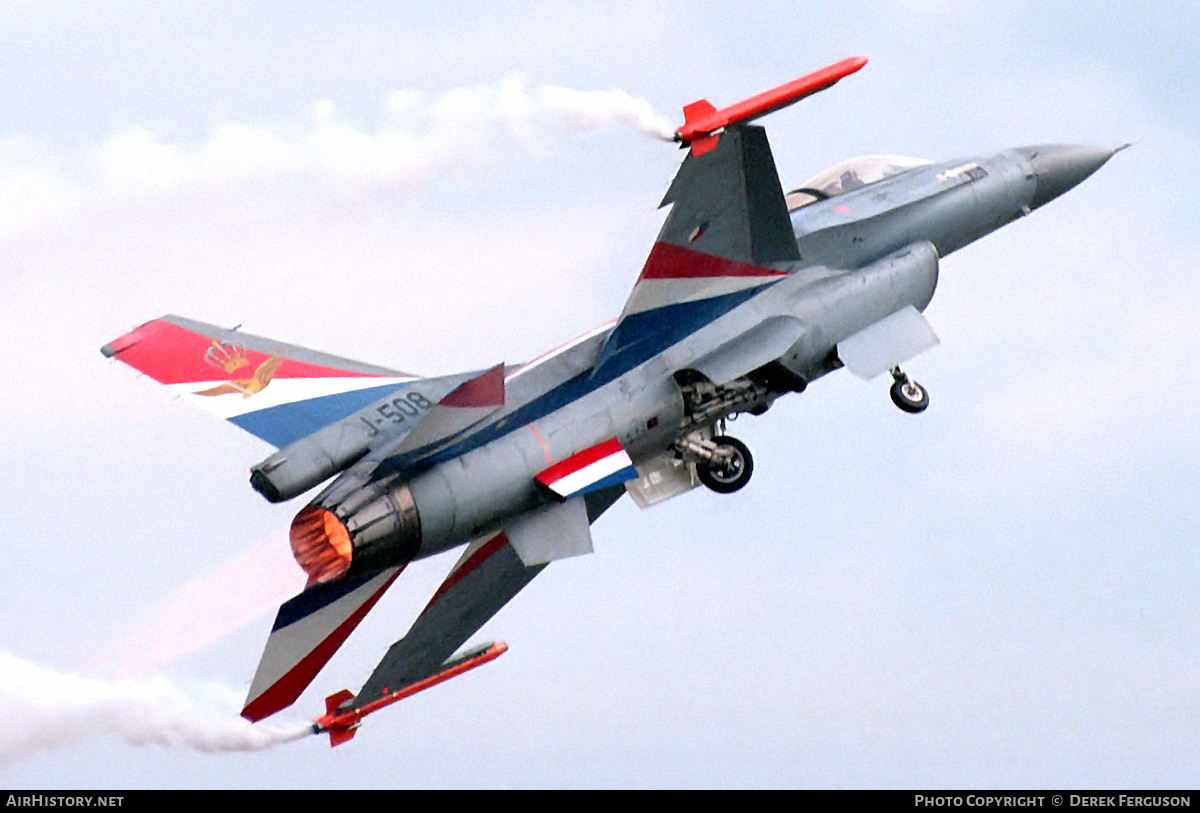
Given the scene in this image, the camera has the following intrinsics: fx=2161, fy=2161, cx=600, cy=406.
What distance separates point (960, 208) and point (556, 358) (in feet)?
16.8

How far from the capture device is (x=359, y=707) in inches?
840

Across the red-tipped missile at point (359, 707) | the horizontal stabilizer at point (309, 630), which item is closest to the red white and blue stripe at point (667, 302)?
the horizontal stabilizer at point (309, 630)

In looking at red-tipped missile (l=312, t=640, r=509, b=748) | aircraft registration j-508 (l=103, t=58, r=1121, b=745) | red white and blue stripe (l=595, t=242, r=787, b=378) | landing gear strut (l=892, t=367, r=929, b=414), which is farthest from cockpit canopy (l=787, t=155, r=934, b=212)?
red-tipped missile (l=312, t=640, r=509, b=748)

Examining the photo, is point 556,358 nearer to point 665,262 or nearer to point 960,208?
point 665,262

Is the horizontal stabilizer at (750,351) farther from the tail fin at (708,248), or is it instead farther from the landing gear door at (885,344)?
the landing gear door at (885,344)

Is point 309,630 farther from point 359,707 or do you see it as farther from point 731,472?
point 731,472

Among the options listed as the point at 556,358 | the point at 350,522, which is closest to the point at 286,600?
the point at 350,522

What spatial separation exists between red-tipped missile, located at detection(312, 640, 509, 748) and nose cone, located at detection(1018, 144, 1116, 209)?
7.86m

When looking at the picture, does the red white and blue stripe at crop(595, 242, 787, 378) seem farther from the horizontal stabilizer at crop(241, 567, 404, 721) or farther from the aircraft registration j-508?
the horizontal stabilizer at crop(241, 567, 404, 721)

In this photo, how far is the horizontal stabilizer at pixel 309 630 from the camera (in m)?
19.5

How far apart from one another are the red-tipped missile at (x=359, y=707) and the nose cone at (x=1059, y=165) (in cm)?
786

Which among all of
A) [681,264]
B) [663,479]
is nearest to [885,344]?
[681,264]

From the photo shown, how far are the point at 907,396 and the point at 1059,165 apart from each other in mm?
3688

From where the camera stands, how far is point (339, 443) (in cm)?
1845
